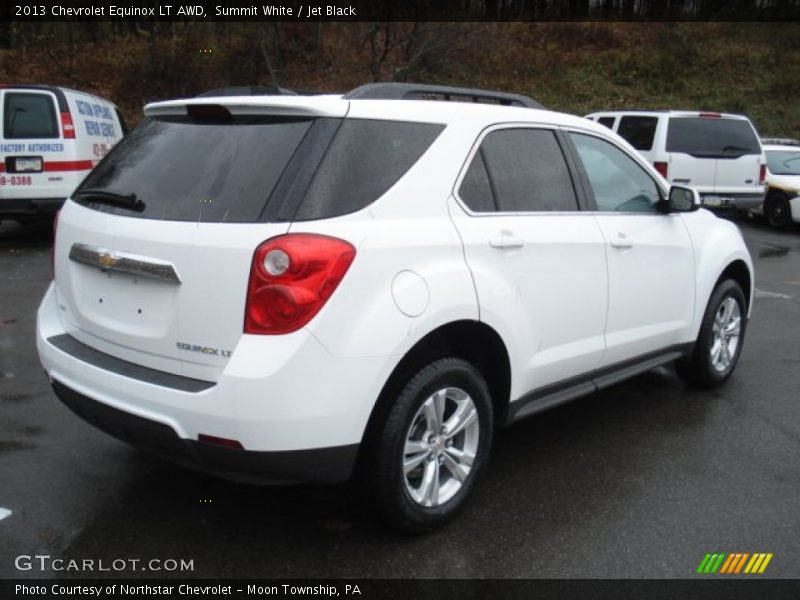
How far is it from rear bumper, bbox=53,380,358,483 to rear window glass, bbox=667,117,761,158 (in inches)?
438

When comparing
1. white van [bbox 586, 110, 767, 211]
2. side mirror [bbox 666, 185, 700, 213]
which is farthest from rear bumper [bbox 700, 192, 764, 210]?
side mirror [bbox 666, 185, 700, 213]

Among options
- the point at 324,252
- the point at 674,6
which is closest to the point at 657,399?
the point at 324,252

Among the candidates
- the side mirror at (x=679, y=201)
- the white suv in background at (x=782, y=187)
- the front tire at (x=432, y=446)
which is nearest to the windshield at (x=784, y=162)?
the white suv in background at (x=782, y=187)

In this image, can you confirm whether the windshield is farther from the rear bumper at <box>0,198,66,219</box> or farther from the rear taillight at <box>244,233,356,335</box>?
the rear taillight at <box>244,233,356,335</box>

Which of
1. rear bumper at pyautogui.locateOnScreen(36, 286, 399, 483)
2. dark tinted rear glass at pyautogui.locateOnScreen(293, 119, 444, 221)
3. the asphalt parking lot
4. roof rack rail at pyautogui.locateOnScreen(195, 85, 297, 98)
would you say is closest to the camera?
rear bumper at pyautogui.locateOnScreen(36, 286, 399, 483)

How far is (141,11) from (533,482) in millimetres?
26291

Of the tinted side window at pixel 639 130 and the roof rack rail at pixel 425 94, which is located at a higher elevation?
the roof rack rail at pixel 425 94

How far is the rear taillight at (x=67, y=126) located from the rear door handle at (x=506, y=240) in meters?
8.40

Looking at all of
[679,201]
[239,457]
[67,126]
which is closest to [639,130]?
[67,126]

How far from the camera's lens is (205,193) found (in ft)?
9.84

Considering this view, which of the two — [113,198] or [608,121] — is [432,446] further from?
[608,121]

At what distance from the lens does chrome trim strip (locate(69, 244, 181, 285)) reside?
9.51 ft

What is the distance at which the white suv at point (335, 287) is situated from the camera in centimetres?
274

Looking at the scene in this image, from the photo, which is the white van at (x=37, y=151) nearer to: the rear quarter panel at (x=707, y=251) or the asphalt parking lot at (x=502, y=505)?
the asphalt parking lot at (x=502, y=505)
